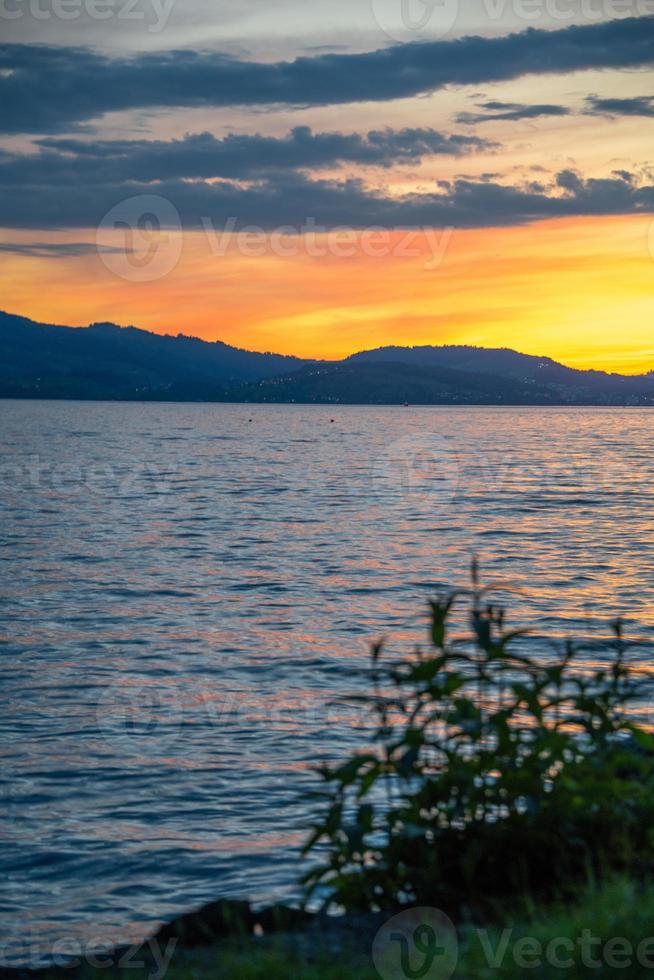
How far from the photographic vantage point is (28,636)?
23.9 metres

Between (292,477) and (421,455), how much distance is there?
147ft

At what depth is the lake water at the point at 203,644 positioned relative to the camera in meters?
12.0

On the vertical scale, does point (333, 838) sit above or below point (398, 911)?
above

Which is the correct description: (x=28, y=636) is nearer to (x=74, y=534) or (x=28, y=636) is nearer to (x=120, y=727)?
(x=120, y=727)

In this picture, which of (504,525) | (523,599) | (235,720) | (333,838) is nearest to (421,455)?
(504,525)

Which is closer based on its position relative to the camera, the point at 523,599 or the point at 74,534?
the point at 523,599
